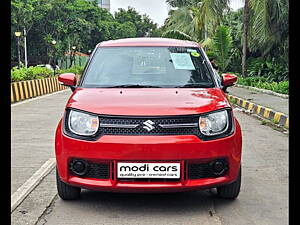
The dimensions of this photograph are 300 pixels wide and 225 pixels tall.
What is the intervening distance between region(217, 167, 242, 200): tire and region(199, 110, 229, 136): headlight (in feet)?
1.81

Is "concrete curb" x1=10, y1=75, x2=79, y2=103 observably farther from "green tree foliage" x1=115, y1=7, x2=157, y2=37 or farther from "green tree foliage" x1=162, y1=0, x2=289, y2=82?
"green tree foliage" x1=115, y1=7, x2=157, y2=37

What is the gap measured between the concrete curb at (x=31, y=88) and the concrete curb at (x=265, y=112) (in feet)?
25.0

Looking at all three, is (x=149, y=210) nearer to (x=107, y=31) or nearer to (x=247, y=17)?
(x=247, y=17)

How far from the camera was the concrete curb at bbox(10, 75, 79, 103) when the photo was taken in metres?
16.5

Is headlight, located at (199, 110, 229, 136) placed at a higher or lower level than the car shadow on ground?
higher

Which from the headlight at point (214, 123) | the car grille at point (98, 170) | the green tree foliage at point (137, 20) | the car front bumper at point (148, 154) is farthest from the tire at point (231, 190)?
the green tree foliage at point (137, 20)

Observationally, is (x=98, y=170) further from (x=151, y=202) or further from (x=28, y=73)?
(x=28, y=73)

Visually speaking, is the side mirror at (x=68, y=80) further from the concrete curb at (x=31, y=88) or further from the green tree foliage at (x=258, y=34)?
the green tree foliage at (x=258, y=34)

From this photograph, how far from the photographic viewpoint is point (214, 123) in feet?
13.3

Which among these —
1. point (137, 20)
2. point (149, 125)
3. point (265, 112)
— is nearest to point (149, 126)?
point (149, 125)

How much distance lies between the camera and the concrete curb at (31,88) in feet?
54.1

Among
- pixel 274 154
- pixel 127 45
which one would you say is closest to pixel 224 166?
pixel 127 45

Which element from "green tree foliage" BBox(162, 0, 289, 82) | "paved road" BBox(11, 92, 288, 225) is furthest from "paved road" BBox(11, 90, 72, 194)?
"green tree foliage" BBox(162, 0, 289, 82)

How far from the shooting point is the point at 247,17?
21.1 meters
